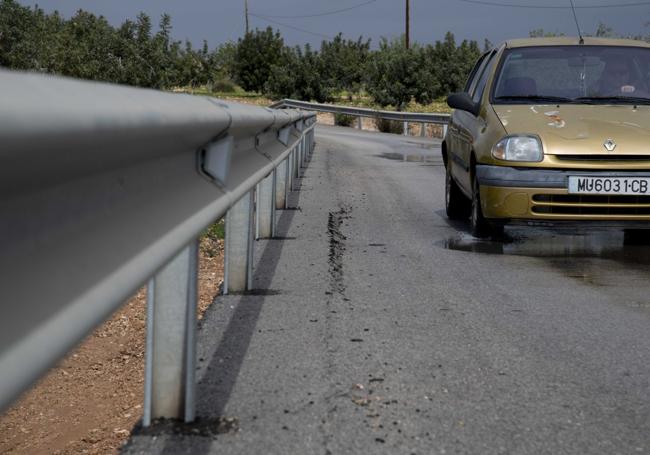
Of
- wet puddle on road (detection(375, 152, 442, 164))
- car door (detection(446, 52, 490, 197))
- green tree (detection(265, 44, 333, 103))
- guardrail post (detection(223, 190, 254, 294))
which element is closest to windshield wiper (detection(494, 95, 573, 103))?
car door (detection(446, 52, 490, 197))

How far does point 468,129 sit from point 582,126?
4.39ft

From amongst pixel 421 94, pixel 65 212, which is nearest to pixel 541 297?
pixel 65 212

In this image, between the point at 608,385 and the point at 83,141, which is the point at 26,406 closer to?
the point at 608,385

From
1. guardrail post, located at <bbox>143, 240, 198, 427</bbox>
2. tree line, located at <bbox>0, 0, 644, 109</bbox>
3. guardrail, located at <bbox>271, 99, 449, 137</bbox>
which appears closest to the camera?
guardrail post, located at <bbox>143, 240, 198, 427</bbox>

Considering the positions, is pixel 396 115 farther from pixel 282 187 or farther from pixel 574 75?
pixel 574 75

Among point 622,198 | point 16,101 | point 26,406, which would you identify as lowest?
point 26,406

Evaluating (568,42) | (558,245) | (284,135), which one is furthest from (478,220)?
(568,42)

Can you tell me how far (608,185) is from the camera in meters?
7.13

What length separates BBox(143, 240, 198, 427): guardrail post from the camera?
2.99 metres

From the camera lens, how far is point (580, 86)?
838cm

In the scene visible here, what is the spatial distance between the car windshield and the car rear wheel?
2.99 ft

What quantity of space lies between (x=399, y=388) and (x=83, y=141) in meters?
2.17

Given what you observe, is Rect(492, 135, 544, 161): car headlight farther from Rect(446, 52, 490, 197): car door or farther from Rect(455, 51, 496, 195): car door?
Rect(446, 52, 490, 197): car door

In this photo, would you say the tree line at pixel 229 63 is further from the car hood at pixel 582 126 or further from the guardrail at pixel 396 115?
the car hood at pixel 582 126
